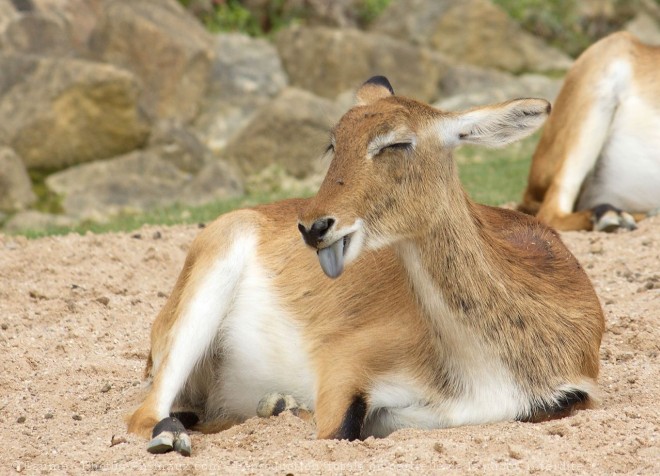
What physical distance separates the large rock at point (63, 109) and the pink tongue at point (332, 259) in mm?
10141

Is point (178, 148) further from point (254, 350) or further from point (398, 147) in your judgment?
point (398, 147)

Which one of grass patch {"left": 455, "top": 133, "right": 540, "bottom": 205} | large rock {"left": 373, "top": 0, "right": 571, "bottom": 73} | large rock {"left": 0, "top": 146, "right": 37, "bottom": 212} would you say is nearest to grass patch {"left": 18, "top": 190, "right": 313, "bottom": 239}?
large rock {"left": 0, "top": 146, "right": 37, "bottom": 212}

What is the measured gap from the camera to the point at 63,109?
14.2 meters

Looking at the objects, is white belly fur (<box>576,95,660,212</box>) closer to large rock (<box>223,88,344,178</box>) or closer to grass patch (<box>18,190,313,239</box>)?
grass patch (<box>18,190,313,239</box>)

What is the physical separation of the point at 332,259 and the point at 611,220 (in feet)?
15.5

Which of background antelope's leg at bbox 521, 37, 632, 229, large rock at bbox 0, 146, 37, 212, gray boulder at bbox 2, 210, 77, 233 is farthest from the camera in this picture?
large rock at bbox 0, 146, 37, 212

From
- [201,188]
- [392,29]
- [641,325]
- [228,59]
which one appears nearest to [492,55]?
[392,29]

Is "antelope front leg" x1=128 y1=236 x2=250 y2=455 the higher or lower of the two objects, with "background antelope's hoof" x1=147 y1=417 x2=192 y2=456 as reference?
higher

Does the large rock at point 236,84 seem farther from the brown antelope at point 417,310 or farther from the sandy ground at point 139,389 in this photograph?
the brown antelope at point 417,310

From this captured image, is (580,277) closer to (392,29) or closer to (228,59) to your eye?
(228,59)

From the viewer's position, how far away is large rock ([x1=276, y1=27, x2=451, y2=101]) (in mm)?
18078

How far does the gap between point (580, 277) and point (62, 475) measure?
8.55ft

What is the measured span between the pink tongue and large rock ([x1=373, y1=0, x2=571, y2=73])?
644 inches

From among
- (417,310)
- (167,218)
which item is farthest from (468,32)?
(417,310)
